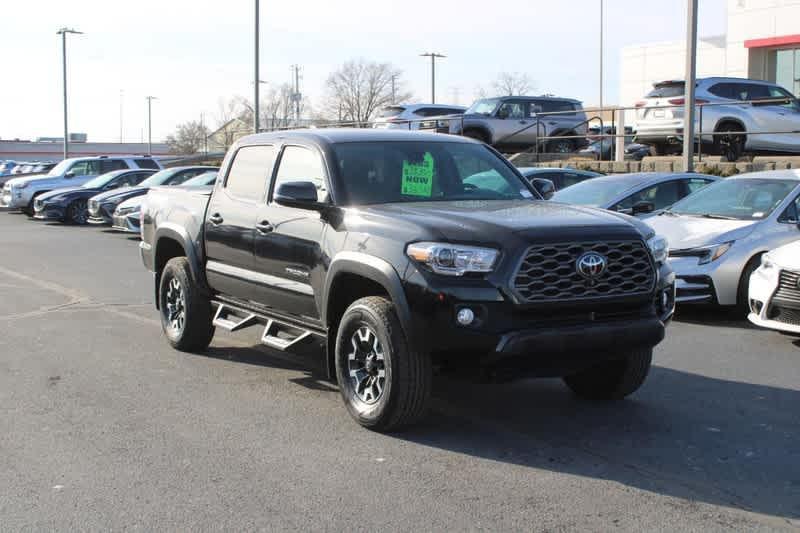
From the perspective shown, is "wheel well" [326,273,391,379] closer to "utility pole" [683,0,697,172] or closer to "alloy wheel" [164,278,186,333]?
"alloy wheel" [164,278,186,333]

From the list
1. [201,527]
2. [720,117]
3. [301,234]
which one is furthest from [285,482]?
[720,117]

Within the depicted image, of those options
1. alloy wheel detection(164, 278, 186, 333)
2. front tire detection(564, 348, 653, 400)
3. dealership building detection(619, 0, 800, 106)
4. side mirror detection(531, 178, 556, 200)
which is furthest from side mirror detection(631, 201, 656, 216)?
dealership building detection(619, 0, 800, 106)

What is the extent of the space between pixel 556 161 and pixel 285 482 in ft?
67.9

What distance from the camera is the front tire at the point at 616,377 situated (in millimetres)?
6805

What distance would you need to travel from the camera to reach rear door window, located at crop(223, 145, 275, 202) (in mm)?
7609

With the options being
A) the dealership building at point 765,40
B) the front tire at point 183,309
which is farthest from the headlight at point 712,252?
the dealership building at point 765,40

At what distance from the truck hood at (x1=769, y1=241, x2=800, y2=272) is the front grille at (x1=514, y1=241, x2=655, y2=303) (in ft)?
10.2

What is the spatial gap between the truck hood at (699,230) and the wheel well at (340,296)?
185 inches

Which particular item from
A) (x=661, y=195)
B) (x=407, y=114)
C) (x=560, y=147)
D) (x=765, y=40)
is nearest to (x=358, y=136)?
(x=661, y=195)

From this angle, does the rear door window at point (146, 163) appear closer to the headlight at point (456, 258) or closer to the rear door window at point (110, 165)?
the rear door window at point (110, 165)

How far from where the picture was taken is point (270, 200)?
738 centimetres

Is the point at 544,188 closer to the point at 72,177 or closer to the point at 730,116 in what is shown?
the point at 730,116

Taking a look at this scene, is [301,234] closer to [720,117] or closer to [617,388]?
[617,388]

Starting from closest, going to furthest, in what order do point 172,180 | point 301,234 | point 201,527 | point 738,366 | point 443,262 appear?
point 201,527
point 443,262
point 301,234
point 738,366
point 172,180
